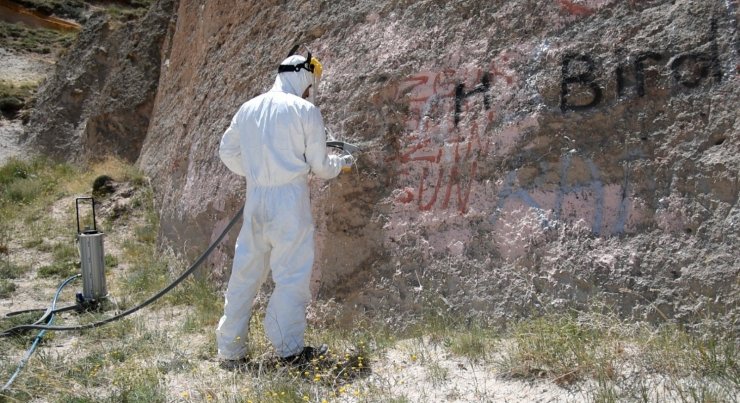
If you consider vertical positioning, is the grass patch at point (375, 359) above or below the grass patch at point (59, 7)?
below

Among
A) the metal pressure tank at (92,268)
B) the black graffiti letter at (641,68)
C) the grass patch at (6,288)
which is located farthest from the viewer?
the grass patch at (6,288)

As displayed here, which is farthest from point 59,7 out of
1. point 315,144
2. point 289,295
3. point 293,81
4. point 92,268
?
point 289,295

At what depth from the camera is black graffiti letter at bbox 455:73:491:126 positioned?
4.52m

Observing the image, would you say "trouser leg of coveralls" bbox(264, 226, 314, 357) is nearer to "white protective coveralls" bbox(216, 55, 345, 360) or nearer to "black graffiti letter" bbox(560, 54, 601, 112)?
"white protective coveralls" bbox(216, 55, 345, 360)

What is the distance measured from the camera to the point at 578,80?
13.8 ft

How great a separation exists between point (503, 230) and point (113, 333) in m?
2.87

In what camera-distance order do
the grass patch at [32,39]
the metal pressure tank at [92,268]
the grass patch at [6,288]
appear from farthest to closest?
the grass patch at [32,39], the grass patch at [6,288], the metal pressure tank at [92,268]

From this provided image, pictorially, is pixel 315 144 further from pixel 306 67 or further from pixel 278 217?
pixel 306 67

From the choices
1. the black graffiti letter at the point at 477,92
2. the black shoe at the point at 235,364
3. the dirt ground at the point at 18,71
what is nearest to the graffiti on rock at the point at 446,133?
the black graffiti letter at the point at 477,92

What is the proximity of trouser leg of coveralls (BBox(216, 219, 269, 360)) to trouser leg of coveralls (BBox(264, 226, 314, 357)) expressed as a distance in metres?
0.17

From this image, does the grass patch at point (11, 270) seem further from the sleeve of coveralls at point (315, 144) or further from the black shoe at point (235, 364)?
the sleeve of coveralls at point (315, 144)

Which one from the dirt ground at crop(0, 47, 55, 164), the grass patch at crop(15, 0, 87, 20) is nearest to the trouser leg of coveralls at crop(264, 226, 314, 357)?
the dirt ground at crop(0, 47, 55, 164)

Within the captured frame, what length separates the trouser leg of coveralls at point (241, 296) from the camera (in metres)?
4.09

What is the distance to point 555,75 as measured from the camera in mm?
4270
